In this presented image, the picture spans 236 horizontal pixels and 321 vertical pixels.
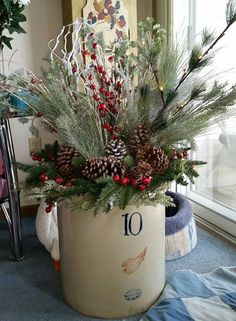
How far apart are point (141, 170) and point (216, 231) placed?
100 cm

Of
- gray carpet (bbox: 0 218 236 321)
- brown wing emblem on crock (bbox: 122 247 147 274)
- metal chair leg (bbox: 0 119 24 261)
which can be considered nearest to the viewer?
brown wing emblem on crock (bbox: 122 247 147 274)

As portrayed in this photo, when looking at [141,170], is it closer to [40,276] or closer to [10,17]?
[40,276]

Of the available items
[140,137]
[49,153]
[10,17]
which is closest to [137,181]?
[140,137]

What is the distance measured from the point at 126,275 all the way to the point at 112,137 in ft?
1.47

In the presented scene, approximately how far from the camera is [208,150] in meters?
2.02

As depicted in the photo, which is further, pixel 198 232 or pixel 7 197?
pixel 198 232

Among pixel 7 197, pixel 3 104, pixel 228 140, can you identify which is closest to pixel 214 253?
pixel 228 140

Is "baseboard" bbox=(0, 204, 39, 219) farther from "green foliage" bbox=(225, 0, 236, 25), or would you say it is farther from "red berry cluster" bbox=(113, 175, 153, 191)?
"green foliage" bbox=(225, 0, 236, 25)

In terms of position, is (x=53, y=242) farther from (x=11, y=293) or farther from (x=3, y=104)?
(x=3, y=104)

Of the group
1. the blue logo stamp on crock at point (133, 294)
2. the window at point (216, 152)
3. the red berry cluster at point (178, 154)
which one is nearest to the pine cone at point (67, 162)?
the red berry cluster at point (178, 154)

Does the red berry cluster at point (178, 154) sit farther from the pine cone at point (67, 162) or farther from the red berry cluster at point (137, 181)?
the pine cone at point (67, 162)

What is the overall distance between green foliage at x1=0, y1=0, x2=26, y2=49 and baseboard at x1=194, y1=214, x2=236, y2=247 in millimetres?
1395

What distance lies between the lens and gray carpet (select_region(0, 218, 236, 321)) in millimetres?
1234

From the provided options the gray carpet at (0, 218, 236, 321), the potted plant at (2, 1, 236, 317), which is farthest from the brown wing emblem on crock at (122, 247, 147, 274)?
the gray carpet at (0, 218, 236, 321)
